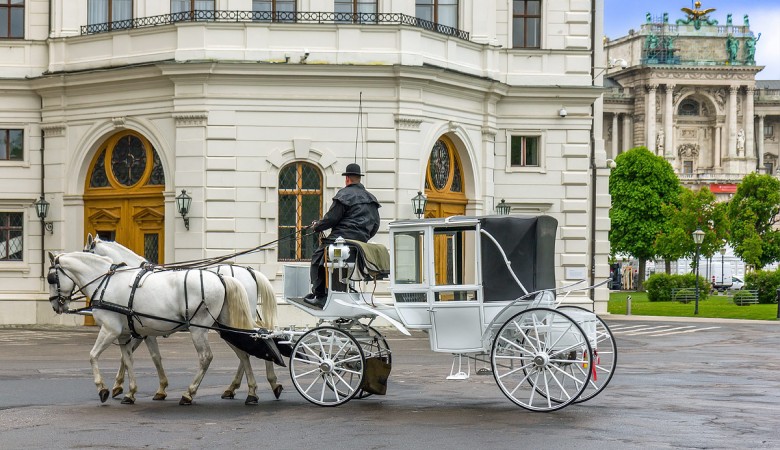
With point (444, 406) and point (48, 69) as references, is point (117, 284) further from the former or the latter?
point (48, 69)

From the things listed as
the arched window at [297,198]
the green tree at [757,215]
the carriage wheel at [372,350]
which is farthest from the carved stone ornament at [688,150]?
the carriage wheel at [372,350]

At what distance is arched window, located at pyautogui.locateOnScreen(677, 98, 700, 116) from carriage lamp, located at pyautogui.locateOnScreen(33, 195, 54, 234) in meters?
124

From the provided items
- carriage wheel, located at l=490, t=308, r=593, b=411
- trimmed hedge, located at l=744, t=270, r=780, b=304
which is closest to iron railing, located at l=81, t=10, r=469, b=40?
carriage wheel, located at l=490, t=308, r=593, b=411

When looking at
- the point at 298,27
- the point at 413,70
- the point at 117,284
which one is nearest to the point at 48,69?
the point at 298,27

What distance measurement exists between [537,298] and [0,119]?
23.1 metres

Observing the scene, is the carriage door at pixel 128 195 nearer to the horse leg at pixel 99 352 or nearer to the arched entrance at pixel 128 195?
the arched entrance at pixel 128 195

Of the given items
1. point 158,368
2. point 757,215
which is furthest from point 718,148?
point 158,368

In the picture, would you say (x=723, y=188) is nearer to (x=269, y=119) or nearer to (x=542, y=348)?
(x=269, y=119)

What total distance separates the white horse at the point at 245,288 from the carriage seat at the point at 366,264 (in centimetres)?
108

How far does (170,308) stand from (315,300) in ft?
5.82

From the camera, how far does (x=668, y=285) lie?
6538cm

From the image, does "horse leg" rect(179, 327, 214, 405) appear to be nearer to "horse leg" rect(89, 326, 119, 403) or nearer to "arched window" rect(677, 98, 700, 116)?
"horse leg" rect(89, 326, 119, 403)

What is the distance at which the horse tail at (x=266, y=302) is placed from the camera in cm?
1623

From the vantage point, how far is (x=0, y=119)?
3481cm
